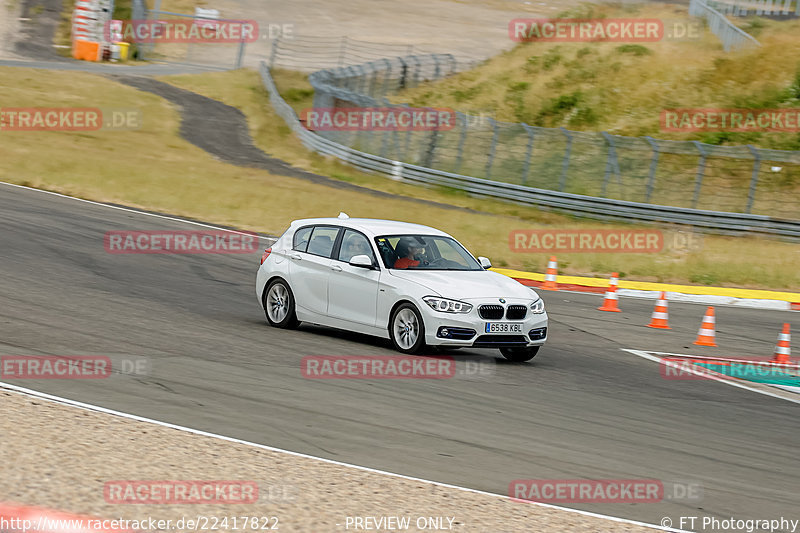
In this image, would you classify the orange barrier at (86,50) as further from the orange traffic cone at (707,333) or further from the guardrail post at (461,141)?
the orange traffic cone at (707,333)

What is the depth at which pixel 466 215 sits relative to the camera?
29422 millimetres

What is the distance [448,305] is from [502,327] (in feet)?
2.23

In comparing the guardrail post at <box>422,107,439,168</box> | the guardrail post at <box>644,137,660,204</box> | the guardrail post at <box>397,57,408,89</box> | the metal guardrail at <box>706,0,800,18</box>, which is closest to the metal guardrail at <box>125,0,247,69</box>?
the guardrail post at <box>397,57,408,89</box>

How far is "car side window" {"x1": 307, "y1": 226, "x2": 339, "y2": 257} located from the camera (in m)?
13.3

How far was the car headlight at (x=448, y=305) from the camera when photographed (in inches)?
460

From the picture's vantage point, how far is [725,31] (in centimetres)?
4338

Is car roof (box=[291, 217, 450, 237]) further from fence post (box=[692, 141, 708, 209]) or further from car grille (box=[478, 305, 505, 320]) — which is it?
fence post (box=[692, 141, 708, 209])

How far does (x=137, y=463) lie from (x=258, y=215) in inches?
787

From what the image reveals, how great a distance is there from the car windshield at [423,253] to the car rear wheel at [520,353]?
1117mm

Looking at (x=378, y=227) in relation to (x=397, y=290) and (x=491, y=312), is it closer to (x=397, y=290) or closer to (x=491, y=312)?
(x=397, y=290)

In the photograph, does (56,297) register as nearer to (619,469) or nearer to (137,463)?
(137,463)

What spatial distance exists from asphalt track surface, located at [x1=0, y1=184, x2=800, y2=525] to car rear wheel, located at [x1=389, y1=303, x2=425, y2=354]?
0.20m

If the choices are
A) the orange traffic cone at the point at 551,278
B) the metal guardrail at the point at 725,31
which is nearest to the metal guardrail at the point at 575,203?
the orange traffic cone at the point at 551,278

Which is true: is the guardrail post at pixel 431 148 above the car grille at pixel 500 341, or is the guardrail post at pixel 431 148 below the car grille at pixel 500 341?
above
